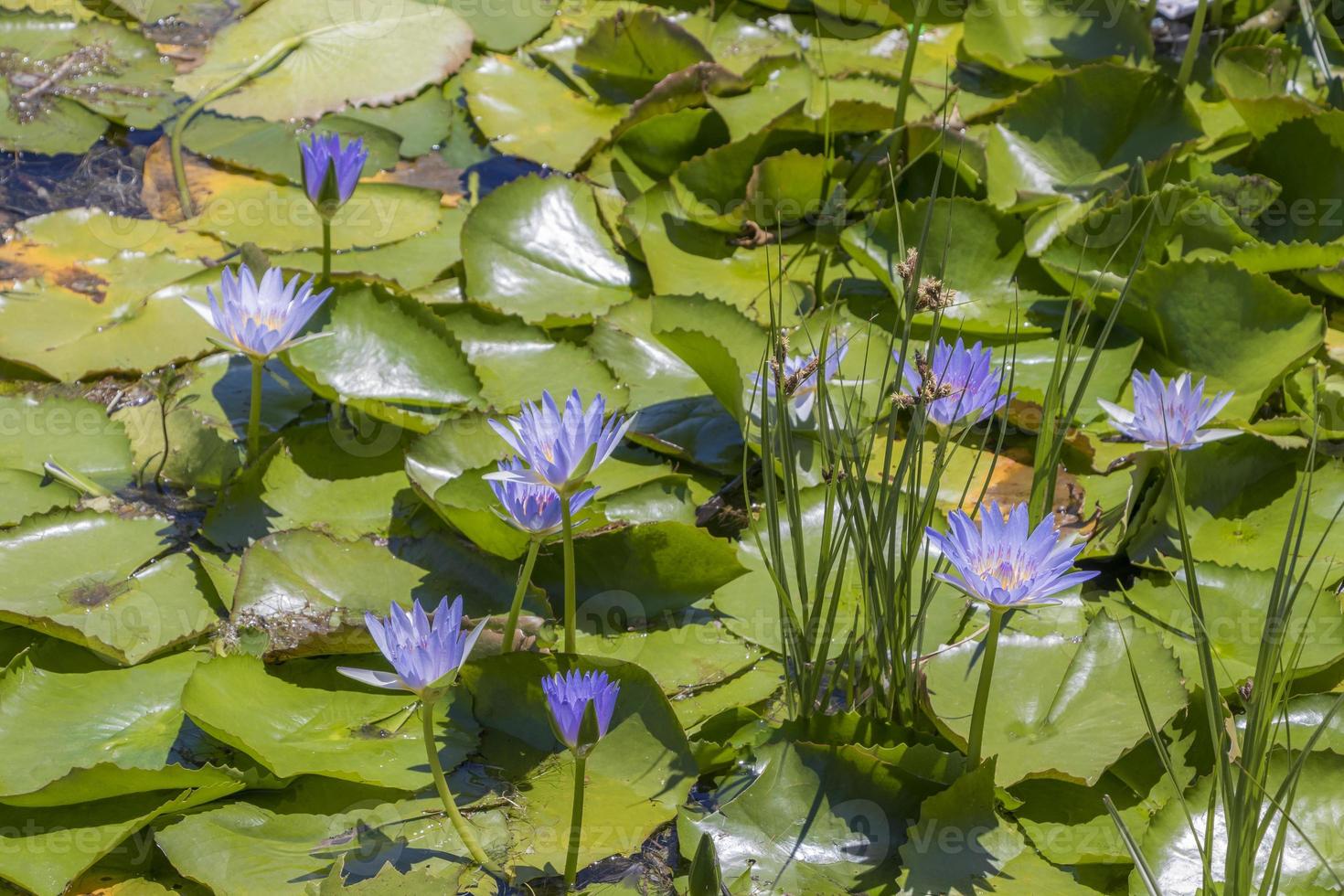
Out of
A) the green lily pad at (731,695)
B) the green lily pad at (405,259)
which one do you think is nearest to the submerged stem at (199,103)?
the green lily pad at (405,259)

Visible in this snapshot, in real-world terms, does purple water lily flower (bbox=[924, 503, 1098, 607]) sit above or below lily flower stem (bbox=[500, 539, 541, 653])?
above

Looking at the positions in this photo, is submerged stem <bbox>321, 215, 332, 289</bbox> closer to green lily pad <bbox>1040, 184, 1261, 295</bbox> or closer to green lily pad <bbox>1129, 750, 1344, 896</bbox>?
green lily pad <bbox>1040, 184, 1261, 295</bbox>

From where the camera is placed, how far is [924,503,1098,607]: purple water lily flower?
1.54 metres

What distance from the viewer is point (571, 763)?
189 cm

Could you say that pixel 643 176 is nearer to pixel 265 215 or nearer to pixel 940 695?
pixel 265 215

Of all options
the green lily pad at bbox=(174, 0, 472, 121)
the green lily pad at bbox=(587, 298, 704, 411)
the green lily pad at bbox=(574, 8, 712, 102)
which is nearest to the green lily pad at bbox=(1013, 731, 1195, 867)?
the green lily pad at bbox=(587, 298, 704, 411)

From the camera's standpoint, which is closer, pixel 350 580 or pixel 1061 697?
pixel 1061 697

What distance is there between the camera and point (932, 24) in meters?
4.05

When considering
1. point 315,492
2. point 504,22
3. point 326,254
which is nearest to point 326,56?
point 504,22

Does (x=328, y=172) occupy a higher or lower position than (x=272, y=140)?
higher

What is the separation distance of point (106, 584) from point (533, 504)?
3.02ft

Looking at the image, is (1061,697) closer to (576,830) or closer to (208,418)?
(576,830)

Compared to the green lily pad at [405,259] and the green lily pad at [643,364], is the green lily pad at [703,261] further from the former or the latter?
the green lily pad at [405,259]

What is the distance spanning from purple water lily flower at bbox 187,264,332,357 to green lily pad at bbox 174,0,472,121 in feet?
4.68
